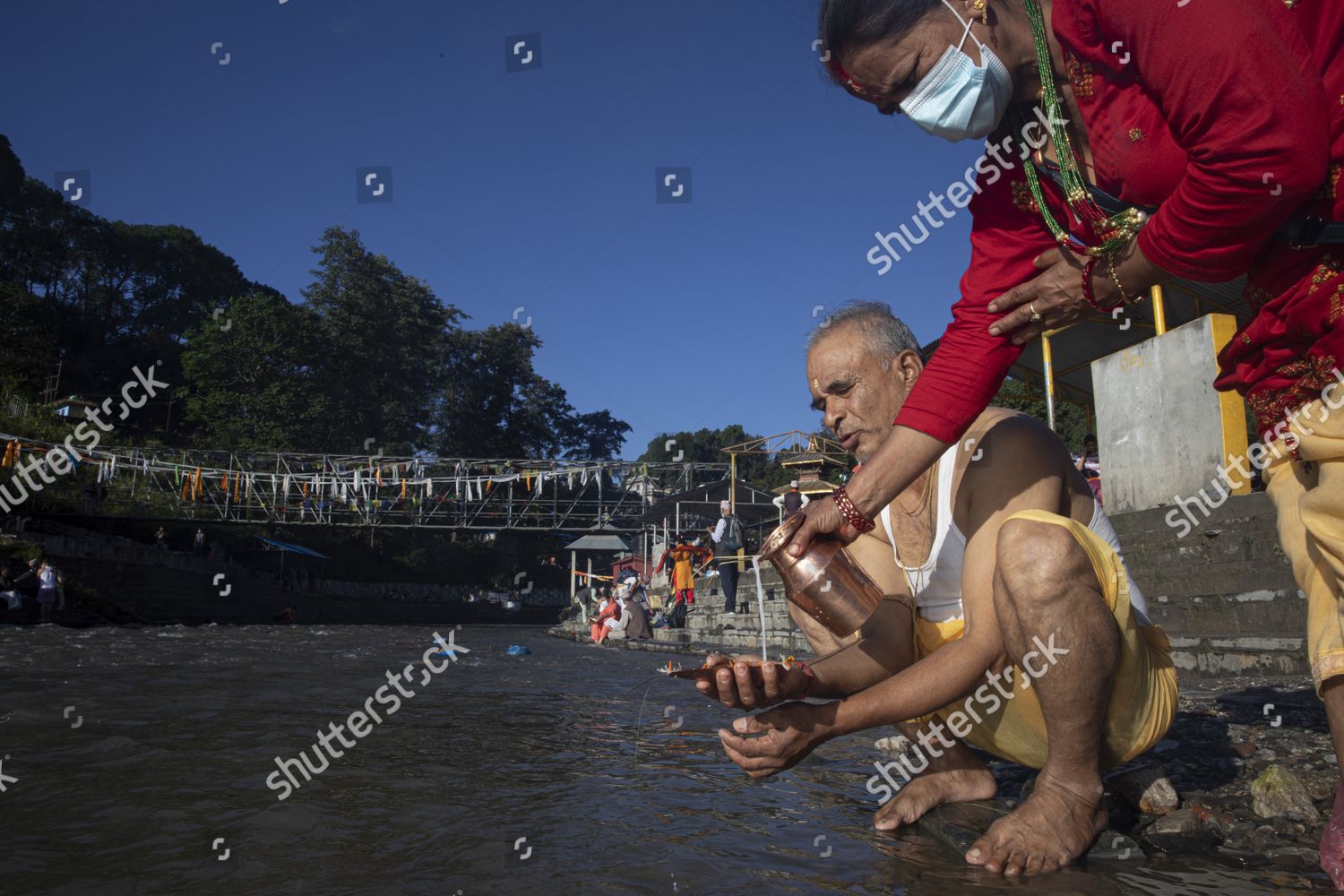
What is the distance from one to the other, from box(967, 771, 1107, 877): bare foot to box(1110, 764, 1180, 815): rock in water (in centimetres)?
32

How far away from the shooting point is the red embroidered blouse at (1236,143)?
1.46m

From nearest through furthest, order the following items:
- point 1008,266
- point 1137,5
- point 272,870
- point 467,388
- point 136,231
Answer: point 1137,5, point 272,870, point 1008,266, point 136,231, point 467,388

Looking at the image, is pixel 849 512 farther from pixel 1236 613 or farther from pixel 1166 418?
pixel 1166 418

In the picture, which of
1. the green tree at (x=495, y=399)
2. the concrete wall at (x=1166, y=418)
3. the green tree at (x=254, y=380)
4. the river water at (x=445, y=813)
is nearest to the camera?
the river water at (x=445, y=813)

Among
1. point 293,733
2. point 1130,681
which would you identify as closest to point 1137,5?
point 1130,681

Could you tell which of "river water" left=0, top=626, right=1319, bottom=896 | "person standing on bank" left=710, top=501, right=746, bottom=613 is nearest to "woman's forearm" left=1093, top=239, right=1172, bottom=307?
"river water" left=0, top=626, right=1319, bottom=896

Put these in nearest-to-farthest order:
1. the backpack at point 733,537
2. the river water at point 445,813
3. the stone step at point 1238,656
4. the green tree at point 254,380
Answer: the river water at point 445,813 → the stone step at point 1238,656 → the backpack at point 733,537 → the green tree at point 254,380

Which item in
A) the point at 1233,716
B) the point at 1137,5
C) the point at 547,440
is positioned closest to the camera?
the point at 1137,5

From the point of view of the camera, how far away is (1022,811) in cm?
206

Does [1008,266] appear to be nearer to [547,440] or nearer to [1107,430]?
[1107,430]

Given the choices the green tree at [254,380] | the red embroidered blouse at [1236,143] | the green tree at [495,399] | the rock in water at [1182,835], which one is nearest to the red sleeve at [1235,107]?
the red embroidered blouse at [1236,143]

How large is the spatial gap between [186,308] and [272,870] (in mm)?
64079

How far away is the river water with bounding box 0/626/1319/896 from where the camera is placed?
1.83 metres

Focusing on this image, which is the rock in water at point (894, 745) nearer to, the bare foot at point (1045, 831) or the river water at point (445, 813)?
the river water at point (445, 813)
